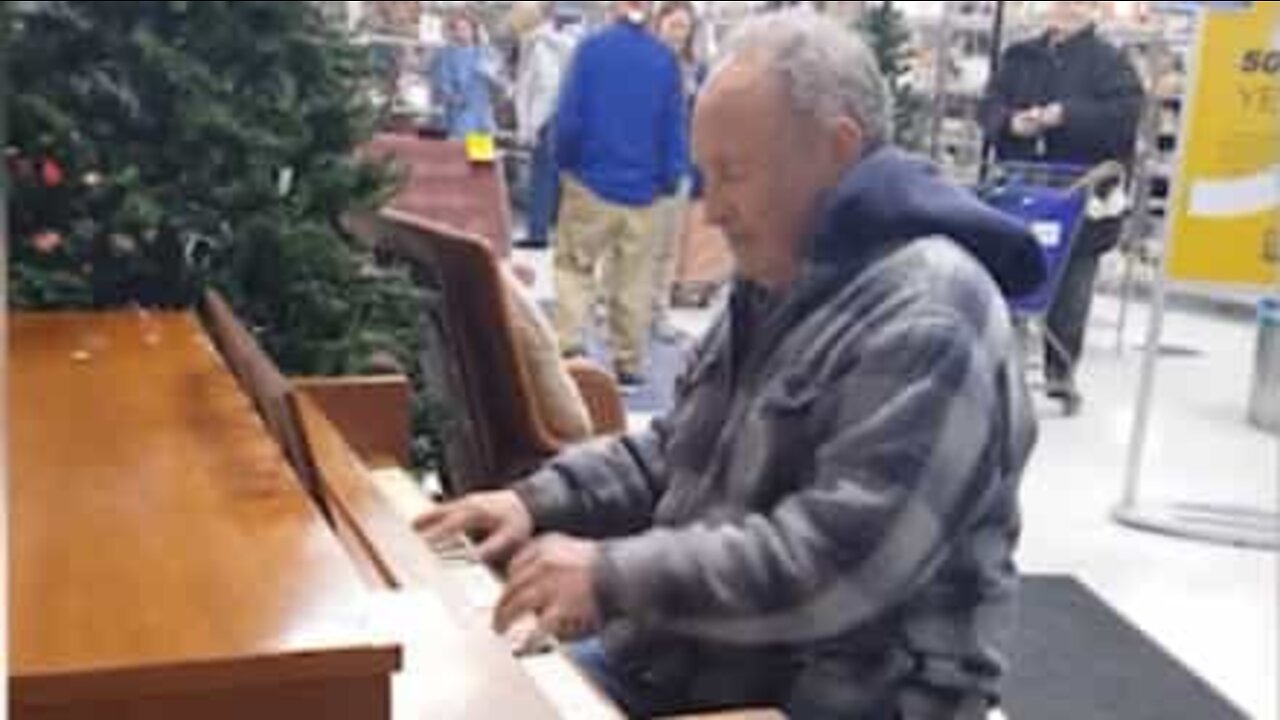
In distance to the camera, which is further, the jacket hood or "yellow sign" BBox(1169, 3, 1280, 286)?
"yellow sign" BBox(1169, 3, 1280, 286)

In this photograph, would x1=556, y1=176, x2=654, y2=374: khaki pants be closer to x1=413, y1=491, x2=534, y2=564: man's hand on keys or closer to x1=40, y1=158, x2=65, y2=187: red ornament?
x1=40, y1=158, x2=65, y2=187: red ornament

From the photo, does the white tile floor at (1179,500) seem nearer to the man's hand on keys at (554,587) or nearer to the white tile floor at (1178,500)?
the white tile floor at (1178,500)

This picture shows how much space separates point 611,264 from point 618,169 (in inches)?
19.1

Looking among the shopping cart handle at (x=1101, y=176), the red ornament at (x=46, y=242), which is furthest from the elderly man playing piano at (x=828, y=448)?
the shopping cart handle at (x=1101, y=176)

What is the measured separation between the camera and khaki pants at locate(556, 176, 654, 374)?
22.0 ft

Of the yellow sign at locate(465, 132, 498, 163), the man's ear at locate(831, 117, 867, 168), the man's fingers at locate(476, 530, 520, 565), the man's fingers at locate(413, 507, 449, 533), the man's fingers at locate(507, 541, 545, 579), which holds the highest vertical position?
the man's ear at locate(831, 117, 867, 168)

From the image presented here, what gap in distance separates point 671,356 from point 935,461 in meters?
5.88

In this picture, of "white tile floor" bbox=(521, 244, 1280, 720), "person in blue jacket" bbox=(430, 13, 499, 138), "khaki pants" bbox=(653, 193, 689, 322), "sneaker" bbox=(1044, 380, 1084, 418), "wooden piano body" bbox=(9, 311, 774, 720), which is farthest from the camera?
"person in blue jacket" bbox=(430, 13, 499, 138)

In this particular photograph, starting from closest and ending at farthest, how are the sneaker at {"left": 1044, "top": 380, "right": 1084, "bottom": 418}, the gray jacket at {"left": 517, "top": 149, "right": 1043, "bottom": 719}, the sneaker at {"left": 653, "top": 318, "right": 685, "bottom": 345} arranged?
the gray jacket at {"left": 517, "top": 149, "right": 1043, "bottom": 719}
the sneaker at {"left": 1044, "top": 380, "right": 1084, "bottom": 418}
the sneaker at {"left": 653, "top": 318, "right": 685, "bottom": 345}

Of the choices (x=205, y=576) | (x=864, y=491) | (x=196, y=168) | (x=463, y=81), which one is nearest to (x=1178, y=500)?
(x=196, y=168)

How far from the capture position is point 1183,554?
471 cm

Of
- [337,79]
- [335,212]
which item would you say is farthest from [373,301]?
[337,79]

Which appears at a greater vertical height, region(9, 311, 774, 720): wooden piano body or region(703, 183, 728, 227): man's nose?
region(703, 183, 728, 227): man's nose

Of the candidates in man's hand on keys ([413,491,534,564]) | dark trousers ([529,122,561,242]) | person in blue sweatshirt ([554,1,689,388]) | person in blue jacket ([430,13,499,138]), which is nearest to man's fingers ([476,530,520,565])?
man's hand on keys ([413,491,534,564])
